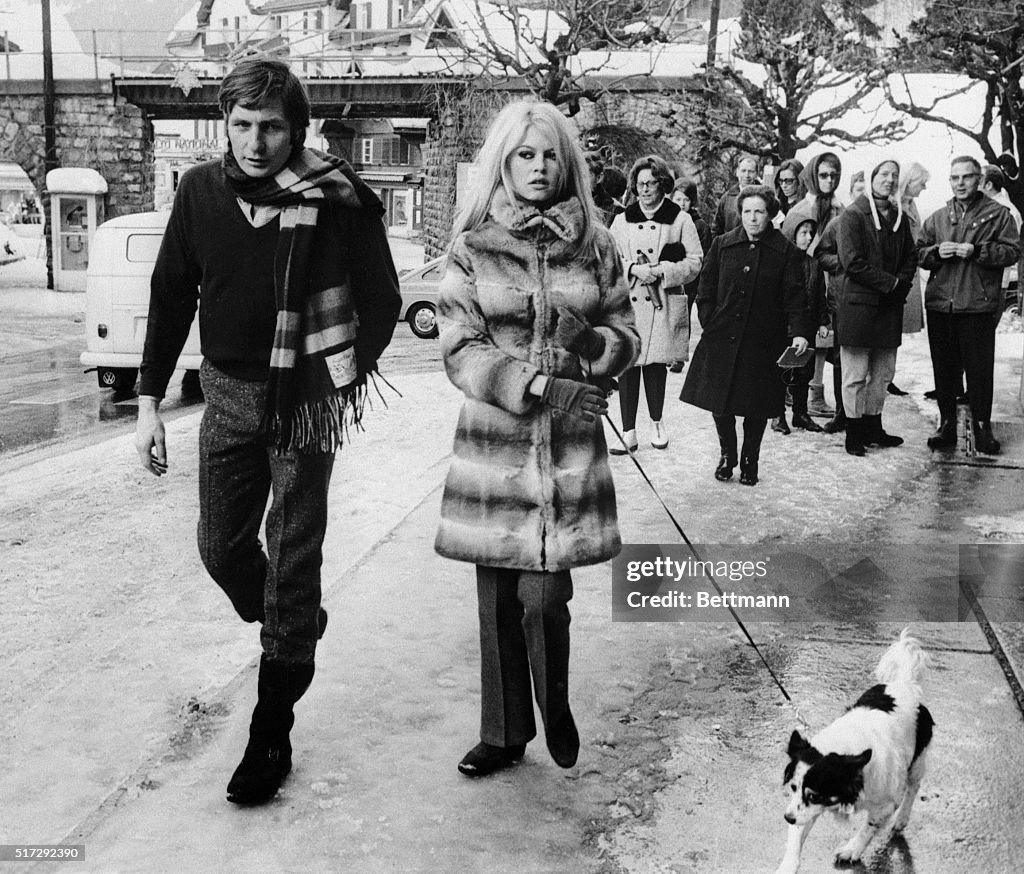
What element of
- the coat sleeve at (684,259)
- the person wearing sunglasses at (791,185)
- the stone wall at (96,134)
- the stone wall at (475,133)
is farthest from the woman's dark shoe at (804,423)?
the stone wall at (96,134)

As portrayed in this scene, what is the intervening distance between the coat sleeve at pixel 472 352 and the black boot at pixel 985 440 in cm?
565

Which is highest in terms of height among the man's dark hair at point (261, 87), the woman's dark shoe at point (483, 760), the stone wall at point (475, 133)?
the stone wall at point (475, 133)

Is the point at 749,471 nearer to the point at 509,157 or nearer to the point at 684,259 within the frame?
the point at 684,259

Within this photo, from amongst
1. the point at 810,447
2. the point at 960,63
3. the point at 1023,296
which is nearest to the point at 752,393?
the point at 810,447

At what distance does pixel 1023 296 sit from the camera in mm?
16875

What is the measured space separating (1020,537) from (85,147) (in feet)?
A: 91.8

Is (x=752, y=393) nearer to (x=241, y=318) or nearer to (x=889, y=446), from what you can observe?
(x=889, y=446)

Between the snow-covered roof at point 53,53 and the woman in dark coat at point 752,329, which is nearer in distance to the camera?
the woman in dark coat at point 752,329

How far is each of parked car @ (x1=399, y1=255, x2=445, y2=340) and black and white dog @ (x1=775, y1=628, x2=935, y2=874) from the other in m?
14.8

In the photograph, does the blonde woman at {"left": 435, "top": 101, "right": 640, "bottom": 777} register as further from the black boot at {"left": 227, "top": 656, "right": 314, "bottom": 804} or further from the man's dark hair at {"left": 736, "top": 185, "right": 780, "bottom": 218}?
the man's dark hair at {"left": 736, "top": 185, "right": 780, "bottom": 218}

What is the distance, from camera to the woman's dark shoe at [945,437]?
836 centimetres

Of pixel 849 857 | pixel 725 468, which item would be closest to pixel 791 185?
pixel 725 468

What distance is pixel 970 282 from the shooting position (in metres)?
8.11

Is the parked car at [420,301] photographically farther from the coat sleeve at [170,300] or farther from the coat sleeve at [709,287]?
the coat sleeve at [170,300]
